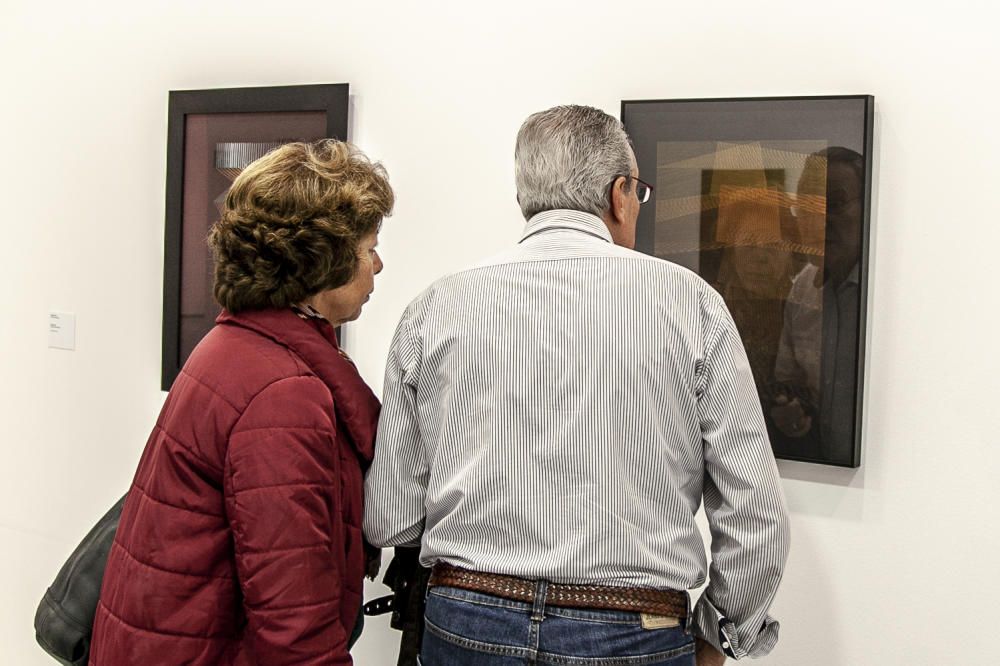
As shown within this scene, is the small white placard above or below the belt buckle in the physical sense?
above

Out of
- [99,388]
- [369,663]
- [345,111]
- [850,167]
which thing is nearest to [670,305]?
[850,167]

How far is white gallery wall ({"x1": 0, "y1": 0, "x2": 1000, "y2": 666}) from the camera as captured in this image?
5.68 feet

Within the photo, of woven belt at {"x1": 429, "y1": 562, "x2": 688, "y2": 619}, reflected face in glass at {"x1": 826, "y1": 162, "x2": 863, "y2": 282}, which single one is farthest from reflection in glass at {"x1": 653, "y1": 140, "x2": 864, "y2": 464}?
woven belt at {"x1": 429, "y1": 562, "x2": 688, "y2": 619}

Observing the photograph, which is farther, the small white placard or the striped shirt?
the small white placard

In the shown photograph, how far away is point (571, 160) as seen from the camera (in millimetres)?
1470

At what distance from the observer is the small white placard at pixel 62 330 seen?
2660mm

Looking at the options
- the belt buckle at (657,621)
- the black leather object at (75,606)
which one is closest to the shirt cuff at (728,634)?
the belt buckle at (657,621)

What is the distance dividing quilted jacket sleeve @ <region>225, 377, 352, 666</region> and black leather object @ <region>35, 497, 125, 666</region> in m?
0.35

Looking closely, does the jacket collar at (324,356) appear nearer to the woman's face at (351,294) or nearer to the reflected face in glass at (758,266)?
the woman's face at (351,294)

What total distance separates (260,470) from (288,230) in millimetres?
328

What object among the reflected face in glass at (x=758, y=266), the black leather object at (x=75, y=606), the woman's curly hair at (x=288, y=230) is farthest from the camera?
the reflected face in glass at (x=758, y=266)

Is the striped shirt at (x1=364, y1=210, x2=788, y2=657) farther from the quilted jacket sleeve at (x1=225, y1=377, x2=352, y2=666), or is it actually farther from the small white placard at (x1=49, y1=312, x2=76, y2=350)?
the small white placard at (x1=49, y1=312, x2=76, y2=350)

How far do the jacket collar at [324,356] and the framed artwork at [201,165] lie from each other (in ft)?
2.99

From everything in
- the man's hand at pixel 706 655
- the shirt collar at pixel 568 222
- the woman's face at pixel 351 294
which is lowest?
the man's hand at pixel 706 655
